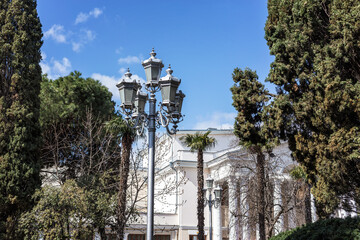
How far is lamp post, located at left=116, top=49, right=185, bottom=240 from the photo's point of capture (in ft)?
24.0

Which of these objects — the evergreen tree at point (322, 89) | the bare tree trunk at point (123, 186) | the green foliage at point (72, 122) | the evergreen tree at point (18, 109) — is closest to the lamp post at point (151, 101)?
the evergreen tree at point (322, 89)

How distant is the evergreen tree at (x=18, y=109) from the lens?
13.3 meters

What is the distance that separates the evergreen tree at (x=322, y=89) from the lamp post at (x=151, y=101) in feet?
13.3

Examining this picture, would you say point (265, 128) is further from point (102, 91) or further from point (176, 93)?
point (102, 91)

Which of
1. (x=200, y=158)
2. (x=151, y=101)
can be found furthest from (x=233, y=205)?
(x=151, y=101)

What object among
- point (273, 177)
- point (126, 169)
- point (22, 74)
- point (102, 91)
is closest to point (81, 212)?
point (126, 169)

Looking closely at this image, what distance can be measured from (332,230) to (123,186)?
953 cm

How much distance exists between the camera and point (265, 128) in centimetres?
1145

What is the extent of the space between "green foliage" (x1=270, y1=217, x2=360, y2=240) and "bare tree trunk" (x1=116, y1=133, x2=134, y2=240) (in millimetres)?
7417

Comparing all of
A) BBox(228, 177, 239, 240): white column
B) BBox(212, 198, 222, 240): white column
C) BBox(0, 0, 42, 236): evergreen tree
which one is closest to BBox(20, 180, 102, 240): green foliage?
BBox(0, 0, 42, 236): evergreen tree

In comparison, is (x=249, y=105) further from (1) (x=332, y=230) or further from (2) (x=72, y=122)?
(2) (x=72, y=122)

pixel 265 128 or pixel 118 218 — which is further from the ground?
pixel 265 128

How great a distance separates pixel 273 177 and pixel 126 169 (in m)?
11.5

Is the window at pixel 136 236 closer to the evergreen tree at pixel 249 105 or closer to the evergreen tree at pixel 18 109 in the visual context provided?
the evergreen tree at pixel 18 109
